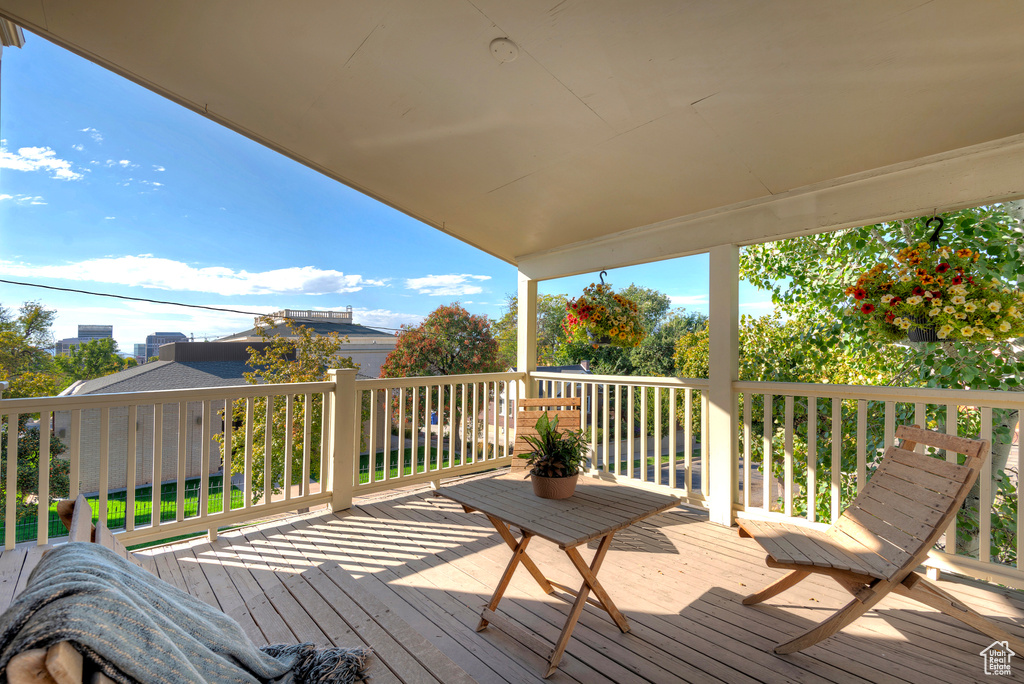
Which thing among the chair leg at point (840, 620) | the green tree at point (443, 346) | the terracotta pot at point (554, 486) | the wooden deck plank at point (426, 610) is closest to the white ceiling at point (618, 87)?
the terracotta pot at point (554, 486)

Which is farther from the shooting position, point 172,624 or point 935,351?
point 935,351

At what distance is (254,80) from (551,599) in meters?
3.12

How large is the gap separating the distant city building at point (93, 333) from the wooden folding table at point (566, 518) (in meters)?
8.21

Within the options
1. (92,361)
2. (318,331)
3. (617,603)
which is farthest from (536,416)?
(92,361)

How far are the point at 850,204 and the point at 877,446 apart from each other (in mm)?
2049

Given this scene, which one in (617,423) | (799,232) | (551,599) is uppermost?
(799,232)

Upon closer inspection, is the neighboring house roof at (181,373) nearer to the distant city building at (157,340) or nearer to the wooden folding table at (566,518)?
the distant city building at (157,340)

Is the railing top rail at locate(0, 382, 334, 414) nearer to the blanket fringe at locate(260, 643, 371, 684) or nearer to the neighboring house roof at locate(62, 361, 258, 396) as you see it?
the blanket fringe at locate(260, 643, 371, 684)

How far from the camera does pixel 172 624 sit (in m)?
0.86

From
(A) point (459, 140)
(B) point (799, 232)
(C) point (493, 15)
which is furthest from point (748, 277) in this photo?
(C) point (493, 15)

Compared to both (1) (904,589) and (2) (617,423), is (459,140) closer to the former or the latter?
(2) (617,423)

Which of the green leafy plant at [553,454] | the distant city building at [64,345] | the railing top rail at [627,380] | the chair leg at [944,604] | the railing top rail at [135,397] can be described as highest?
the distant city building at [64,345]

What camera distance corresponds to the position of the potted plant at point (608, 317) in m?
3.60

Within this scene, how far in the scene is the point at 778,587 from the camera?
2.07 m
